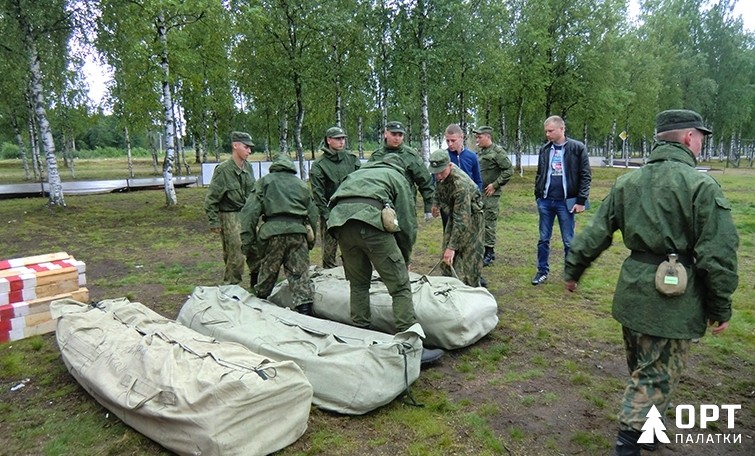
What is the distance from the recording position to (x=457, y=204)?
5.57m

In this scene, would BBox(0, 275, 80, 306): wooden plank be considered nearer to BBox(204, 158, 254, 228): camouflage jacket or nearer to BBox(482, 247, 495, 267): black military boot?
BBox(204, 158, 254, 228): camouflage jacket

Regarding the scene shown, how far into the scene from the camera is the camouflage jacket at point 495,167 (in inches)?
309

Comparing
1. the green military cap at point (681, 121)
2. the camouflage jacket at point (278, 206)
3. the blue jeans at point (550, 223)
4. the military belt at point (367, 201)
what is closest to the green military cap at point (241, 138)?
the camouflage jacket at point (278, 206)

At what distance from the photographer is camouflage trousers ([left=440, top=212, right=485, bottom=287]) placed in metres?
5.92

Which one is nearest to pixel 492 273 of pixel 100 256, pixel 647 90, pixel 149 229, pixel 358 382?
pixel 358 382

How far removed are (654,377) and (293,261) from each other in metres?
3.49

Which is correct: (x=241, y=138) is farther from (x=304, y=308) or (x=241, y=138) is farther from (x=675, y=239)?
(x=675, y=239)

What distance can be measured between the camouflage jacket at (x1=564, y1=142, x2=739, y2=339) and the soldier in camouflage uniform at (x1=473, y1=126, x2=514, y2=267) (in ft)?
15.5

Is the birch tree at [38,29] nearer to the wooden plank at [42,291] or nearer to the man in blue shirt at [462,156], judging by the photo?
the wooden plank at [42,291]

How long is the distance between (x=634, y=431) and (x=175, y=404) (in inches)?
106

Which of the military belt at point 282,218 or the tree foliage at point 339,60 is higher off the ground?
the tree foliage at point 339,60

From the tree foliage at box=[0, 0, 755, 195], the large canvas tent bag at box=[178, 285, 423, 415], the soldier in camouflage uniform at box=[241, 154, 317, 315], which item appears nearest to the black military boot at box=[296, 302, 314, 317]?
the soldier in camouflage uniform at box=[241, 154, 317, 315]

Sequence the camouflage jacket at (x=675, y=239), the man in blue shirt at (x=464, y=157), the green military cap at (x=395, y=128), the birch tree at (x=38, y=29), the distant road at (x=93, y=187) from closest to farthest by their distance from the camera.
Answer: the camouflage jacket at (x=675, y=239) → the green military cap at (x=395, y=128) → the man in blue shirt at (x=464, y=157) → the birch tree at (x=38, y=29) → the distant road at (x=93, y=187)

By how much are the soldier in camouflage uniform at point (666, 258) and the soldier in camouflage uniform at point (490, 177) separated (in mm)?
4716
